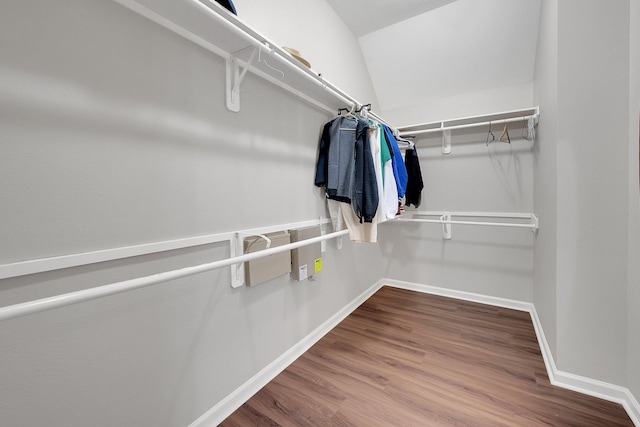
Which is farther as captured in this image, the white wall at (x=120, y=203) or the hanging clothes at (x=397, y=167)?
the hanging clothes at (x=397, y=167)

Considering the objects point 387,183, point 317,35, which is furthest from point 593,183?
point 317,35

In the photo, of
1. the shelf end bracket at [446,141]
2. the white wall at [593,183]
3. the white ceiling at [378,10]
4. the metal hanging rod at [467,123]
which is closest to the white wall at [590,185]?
the white wall at [593,183]

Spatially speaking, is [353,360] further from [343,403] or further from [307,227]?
[307,227]

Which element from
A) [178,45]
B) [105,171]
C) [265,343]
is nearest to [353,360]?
[265,343]

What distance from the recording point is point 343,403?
4.60ft

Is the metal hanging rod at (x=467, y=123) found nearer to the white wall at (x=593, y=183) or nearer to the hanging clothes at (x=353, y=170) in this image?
the white wall at (x=593, y=183)

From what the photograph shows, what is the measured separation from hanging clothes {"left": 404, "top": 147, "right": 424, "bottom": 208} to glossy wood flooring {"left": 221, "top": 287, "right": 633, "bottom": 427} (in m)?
1.21

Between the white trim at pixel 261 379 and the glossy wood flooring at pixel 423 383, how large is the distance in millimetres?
32

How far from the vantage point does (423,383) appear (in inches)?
61.1

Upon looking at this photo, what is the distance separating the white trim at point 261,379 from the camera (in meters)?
1.27

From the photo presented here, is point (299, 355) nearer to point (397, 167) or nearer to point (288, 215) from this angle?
point (288, 215)

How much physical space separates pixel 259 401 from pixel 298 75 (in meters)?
1.82

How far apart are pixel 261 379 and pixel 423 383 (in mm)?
961

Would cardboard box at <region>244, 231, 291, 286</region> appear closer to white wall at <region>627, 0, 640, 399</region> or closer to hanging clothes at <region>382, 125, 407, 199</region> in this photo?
hanging clothes at <region>382, 125, 407, 199</region>
